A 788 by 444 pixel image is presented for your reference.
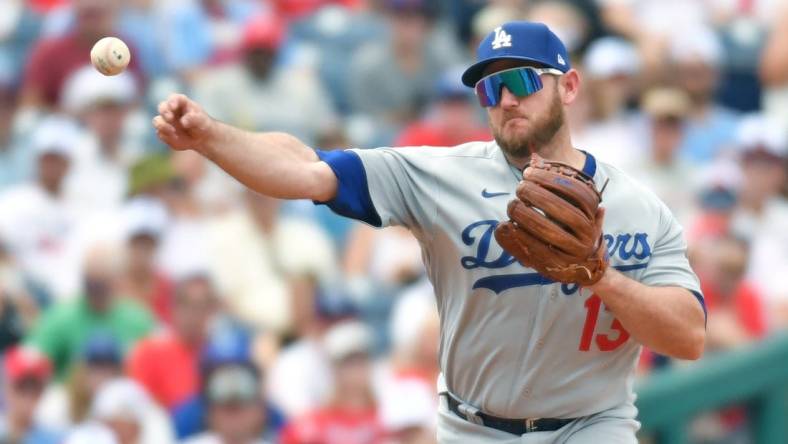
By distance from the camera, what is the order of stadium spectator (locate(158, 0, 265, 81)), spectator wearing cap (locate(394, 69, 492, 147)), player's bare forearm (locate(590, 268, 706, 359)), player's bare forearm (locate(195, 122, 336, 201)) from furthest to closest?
stadium spectator (locate(158, 0, 265, 81))
spectator wearing cap (locate(394, 69, 492, 147))
player's bare forearm (locate(590, 268, 706, 359))
player's bare forearm (locate(195, 122, 336, 201))

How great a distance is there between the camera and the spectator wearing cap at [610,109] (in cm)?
941

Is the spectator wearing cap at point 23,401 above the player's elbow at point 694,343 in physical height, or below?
above

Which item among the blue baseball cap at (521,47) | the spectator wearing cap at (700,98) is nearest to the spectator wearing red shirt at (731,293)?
the spectator wearing cap at (700,98)

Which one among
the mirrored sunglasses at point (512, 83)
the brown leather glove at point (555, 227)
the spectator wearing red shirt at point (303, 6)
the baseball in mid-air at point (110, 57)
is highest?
the spectator wearing red shirt at point (303, 6)

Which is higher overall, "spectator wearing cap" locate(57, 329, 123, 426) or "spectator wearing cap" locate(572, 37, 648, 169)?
"spectator wearing cap" locate(572, 37, 648, 169)

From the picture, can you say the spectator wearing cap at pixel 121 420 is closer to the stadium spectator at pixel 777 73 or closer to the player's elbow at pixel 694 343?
the player's elbow at pixel 694 343

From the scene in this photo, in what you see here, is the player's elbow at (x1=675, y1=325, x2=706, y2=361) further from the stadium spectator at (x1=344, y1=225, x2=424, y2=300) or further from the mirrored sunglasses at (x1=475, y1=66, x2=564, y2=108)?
the stadium spectator at (x1=344, y1=225, x2=424, y2=300)

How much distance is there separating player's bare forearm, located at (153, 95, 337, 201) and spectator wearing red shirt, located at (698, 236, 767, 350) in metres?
4.55

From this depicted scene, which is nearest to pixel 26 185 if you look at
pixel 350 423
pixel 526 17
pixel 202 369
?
pixel 202 369

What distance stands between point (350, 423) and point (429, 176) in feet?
10.5

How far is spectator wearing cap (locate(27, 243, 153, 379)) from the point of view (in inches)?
301

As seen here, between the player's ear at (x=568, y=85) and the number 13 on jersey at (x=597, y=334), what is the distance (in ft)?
1.93

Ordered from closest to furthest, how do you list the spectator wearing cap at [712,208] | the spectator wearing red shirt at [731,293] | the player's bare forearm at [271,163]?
the player's bare forearm at [271,163], the spectator wearing red shirt at [731,293], the spectator wearing cap at [712,208]

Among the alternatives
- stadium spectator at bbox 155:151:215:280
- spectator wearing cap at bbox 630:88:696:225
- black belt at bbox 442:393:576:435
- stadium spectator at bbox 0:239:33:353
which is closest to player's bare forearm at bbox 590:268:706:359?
black belt at bbox 442:393:576:435
